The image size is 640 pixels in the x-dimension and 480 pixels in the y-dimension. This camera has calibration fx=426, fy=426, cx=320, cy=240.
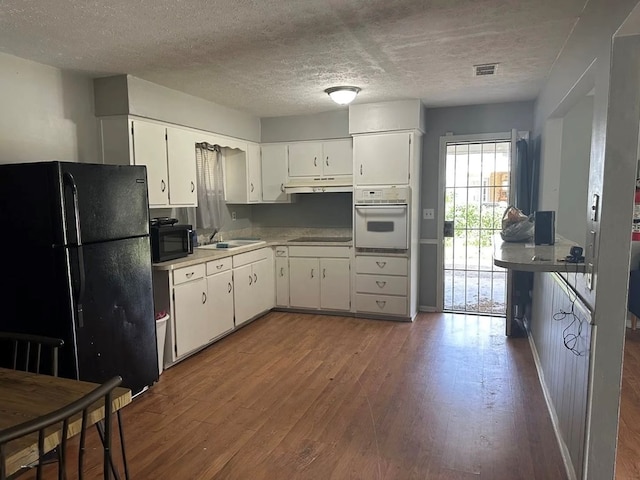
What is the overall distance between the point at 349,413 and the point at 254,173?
3.20m

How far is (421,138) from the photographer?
A: 4789 mm

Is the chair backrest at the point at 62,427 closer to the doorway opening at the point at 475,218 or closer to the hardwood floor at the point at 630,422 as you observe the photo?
the hardwood floor at the point at 630,422

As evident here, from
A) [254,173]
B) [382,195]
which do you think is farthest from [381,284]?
[254,173]

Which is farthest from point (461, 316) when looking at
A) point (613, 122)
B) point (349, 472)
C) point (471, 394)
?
point (613, 122)

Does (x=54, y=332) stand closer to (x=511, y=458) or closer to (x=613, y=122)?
(x=511, y=458)

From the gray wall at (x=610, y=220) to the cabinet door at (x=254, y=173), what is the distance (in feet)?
12.2

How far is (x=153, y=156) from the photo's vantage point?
3.55 metres

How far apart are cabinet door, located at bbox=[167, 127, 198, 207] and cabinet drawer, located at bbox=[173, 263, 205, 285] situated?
62 cm

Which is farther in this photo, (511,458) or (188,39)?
(188,39)

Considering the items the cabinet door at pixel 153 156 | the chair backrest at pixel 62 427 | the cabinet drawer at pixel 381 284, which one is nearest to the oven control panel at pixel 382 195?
the cabinet drawer at pixel 381 284

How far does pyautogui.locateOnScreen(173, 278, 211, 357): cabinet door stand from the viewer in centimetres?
352

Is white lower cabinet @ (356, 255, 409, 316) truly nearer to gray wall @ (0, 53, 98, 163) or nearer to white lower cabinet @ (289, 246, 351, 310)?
white lower cabinet @ (289, 246, 351, 310)

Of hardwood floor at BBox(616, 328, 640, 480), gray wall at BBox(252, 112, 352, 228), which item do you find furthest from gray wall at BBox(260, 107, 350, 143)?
hardwood floor at BBox(616, 328, 640, 480)

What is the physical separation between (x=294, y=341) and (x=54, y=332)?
7.03 ft
